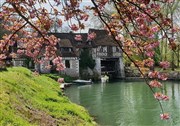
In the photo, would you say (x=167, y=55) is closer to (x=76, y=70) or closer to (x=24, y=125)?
(x=76, y=70)

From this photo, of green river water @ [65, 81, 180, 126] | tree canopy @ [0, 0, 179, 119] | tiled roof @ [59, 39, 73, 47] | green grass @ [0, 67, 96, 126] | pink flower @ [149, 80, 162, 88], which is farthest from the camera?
tiled roof @ [59, 39, 73, 47]

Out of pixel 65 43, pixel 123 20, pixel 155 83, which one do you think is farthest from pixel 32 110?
pixel 65 43

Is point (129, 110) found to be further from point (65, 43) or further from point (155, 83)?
point (65, 43)

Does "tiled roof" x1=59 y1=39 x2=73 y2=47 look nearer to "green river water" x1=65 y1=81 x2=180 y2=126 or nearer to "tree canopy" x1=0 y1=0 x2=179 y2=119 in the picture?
"green river water" x1=65 y1=81 x2=180 y2=126

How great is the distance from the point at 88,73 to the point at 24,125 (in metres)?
45.0

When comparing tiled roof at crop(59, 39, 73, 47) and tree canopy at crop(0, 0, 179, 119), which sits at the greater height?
tiled roof at crop(59, 39, 73, 47)

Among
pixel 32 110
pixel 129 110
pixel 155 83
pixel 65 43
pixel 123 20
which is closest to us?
pixel 123 20

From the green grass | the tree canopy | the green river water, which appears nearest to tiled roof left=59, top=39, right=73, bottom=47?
the green river water

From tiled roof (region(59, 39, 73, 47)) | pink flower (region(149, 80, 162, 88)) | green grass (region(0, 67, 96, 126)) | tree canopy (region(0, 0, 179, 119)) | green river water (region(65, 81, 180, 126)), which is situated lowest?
green river water (region(65, 81, 180, 126))

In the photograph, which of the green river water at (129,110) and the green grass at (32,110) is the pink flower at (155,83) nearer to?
the green grass at (32,110)

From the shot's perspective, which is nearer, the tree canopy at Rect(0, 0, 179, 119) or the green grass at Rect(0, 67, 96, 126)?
the tree canopy at Rect(0, 0, 179, 119)

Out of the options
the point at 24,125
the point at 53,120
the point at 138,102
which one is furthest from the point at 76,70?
the point at 24,125

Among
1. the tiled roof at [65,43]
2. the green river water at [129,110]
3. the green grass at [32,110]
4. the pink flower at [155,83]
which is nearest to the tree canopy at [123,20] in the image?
the pink flower at [155,83]

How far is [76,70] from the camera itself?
177 ft
